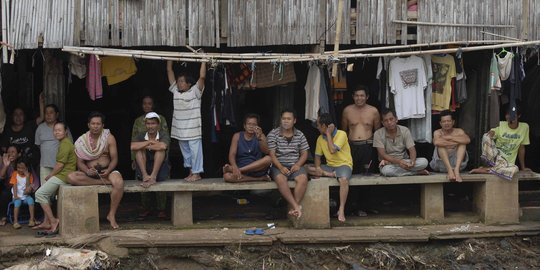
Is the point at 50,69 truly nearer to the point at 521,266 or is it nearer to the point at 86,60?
the point at 86,60

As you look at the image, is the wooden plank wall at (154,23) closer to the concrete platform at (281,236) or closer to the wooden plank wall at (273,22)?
the wooden plank wall at (273,22)

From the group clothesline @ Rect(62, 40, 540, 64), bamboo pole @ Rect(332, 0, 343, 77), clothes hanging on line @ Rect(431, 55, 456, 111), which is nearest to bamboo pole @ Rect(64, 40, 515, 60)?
clothesline @ Rect(62, 40, 540, 64)

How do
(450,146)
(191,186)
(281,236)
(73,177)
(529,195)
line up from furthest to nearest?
(529,195) < (450,146) < (191,186) < (281,236) < (73,177)

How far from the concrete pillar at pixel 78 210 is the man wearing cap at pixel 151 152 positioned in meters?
0.72

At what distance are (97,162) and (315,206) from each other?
3.05 m

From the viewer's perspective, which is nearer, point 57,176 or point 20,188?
point 57,176

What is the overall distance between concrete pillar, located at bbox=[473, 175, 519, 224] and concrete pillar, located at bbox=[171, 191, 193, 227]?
4.24 metres

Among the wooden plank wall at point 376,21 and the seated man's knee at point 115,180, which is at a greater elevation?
the wooden plank wall at point 376,21

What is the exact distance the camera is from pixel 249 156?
10.1m

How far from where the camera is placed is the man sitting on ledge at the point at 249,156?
32.7ft

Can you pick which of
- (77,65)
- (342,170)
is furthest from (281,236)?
(77,65)

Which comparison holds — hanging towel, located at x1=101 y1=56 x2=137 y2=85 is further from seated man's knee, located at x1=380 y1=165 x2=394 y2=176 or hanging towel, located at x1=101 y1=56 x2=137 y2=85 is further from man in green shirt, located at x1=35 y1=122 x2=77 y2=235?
seated man's knee, located at x1=380 y1=165 x2=394 y2=176

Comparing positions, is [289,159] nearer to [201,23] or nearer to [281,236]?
[281,236]

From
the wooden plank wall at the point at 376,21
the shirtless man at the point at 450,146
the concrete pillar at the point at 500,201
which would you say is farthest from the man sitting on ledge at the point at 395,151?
the wooden plank wall at the point at 376,21
